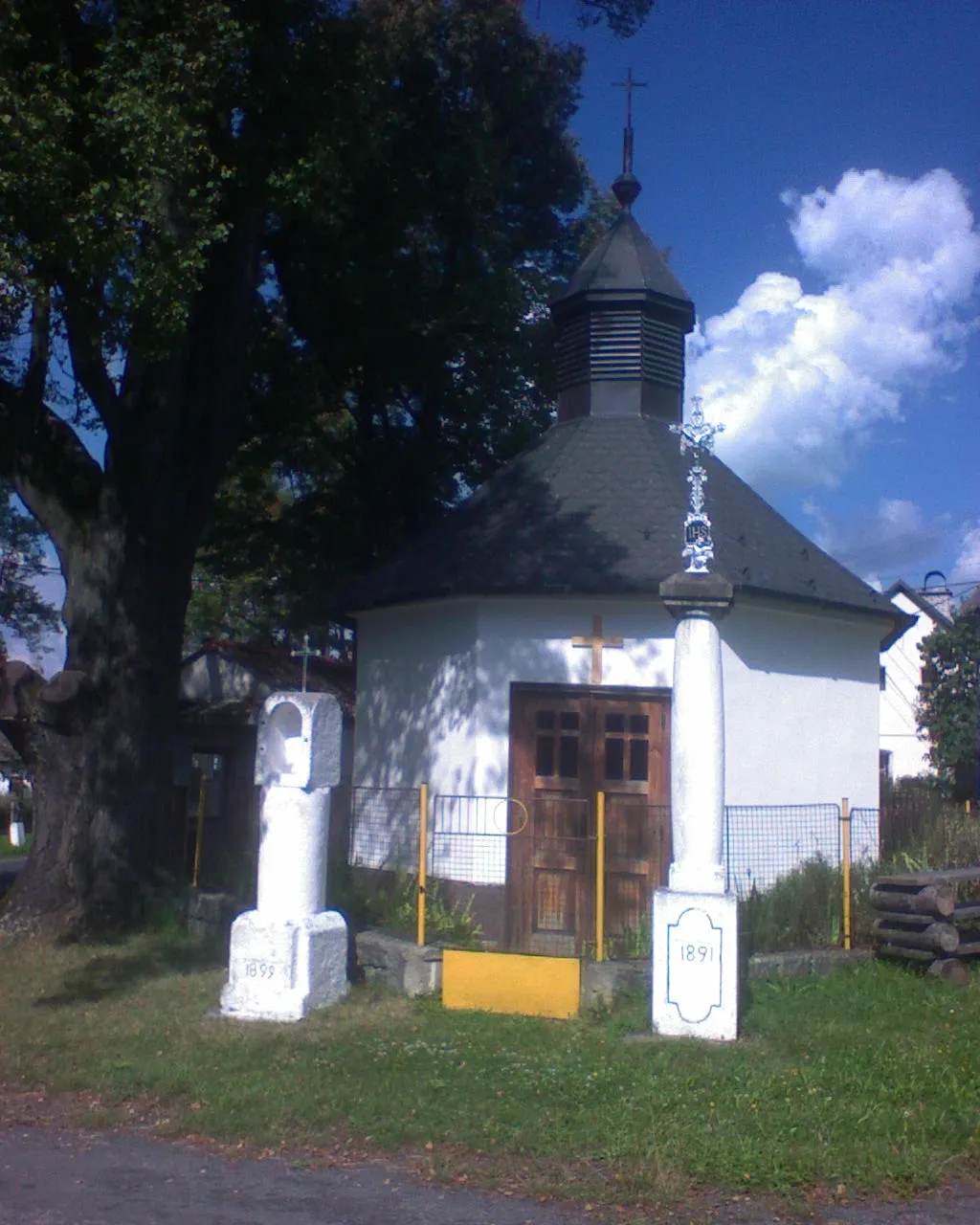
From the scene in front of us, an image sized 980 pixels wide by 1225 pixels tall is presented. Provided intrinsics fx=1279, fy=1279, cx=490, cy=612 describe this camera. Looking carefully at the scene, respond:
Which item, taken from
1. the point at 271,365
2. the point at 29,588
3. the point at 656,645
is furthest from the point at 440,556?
the point at 29,588

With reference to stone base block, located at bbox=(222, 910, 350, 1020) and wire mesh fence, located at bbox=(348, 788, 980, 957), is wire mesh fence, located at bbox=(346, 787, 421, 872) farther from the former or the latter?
stone base block, located at bbox=(222, 910, 350, 1020)

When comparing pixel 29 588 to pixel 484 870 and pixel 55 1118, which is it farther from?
pixel 55 1118

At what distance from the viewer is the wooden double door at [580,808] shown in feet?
35.9

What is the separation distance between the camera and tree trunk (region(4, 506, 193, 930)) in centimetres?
1177

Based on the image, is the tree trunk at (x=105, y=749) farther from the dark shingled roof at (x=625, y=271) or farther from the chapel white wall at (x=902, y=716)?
the chapel white wall at (x=902, y=716)

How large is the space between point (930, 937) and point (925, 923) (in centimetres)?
14

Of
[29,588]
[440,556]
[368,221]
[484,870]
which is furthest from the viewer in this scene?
[29,588]

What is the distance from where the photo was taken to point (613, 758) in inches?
453

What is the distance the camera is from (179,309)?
10086mm

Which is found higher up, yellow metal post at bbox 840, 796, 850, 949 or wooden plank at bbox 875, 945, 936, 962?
yellow metal post at bbox 840, 796, 850, 949

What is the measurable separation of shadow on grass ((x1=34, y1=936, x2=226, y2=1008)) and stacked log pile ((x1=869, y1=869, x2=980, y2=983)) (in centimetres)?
549

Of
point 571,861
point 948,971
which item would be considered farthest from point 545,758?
point 948,971

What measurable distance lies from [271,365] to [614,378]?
4.57m


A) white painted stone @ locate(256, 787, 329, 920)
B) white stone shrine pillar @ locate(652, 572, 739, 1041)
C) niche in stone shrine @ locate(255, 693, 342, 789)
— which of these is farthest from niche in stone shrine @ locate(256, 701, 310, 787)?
white stone shrine pillar @ locate(652, 572, 739, 1041)
